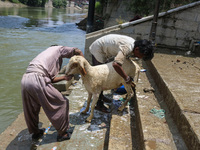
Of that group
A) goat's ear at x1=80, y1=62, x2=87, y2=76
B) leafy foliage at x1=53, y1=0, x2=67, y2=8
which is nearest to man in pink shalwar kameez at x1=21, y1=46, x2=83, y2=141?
goat's ear at x1=80, y1=62, x2=87, y2=76

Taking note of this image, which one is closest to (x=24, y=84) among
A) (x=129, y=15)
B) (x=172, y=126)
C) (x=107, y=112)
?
(x=107, y=112)

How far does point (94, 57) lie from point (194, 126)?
90.5 inches

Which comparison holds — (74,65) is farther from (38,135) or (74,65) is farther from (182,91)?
(182,91)

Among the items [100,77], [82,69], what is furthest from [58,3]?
[82,69]

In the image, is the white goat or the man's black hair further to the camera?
the white goat

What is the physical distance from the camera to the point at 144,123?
2.76 m

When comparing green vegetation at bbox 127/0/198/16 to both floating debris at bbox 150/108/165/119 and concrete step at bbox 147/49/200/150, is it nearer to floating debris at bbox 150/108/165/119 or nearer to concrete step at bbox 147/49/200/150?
concrete step at bbox 147/49/200/150

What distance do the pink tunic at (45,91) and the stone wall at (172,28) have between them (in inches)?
138

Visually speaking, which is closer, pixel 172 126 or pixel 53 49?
pixel 172 126

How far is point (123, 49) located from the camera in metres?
3.05

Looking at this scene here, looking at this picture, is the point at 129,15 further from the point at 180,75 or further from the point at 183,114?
the point at 183,114

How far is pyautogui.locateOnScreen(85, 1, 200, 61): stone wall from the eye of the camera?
635 centimetres

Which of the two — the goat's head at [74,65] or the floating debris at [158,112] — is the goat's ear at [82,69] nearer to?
the goat's head at [74,65]

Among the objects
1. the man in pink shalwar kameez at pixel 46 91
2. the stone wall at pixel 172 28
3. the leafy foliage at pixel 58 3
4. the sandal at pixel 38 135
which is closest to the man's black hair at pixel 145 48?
the man in pink shalwar kameez at pixel 46 91
